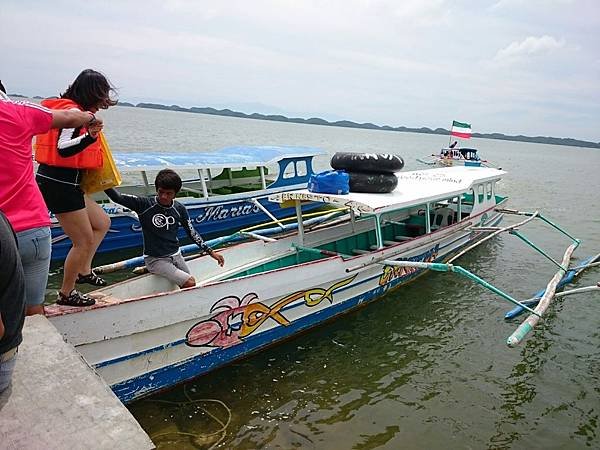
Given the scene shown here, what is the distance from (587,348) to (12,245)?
8.80 m

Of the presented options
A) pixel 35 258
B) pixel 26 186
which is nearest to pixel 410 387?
pixel 35 258

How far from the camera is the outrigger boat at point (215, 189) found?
1135cm

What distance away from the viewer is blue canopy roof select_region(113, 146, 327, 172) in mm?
11680

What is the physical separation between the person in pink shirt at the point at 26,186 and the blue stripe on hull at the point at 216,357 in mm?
2243

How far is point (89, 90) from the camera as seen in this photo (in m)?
4.14

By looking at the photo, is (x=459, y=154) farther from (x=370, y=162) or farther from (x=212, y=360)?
(x=212, y=360)

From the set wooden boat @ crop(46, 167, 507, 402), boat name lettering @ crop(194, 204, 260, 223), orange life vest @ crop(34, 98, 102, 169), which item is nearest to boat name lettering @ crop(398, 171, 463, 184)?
wooden boat @ crop(46, 167, 507, 402)

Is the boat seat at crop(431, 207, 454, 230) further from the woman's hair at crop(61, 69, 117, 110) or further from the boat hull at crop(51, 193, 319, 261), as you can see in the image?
the woman's hair at crop(61, 69, 117, 110)

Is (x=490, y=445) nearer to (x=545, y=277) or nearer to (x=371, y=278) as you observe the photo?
(x=371, y=278)

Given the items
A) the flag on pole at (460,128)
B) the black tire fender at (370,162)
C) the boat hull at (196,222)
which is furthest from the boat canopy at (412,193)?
the flag on pole at (460,128)

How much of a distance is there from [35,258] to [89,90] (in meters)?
1.84

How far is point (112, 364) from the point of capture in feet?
16.4

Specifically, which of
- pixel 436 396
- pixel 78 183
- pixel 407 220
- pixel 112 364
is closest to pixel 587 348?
pixel 436 396

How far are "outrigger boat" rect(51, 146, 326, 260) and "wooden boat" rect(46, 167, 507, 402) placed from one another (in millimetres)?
2245
